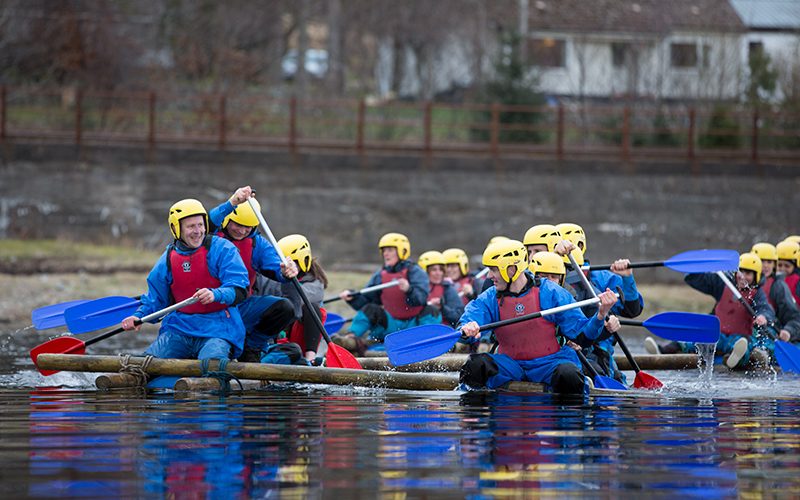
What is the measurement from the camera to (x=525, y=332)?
37.2 feet

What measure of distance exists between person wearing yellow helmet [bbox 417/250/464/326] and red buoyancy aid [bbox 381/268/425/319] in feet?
0.85

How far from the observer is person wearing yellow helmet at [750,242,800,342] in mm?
14961

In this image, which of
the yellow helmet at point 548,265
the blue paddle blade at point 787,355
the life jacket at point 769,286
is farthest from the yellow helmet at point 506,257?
the life jacket at point 769,286

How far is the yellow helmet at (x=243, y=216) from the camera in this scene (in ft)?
41.2

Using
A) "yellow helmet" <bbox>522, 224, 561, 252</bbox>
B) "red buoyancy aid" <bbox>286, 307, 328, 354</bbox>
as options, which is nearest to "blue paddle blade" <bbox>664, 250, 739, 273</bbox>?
"yellow helmet" <bbox>522, 224, 561, 252</bbox>

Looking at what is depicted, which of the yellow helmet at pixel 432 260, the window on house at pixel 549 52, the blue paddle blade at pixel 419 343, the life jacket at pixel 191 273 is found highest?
the window on house at pixel 549 52

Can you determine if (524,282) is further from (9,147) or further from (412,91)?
(412,91)

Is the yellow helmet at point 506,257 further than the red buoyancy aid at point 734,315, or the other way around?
the red buoyancy aid at point 734,315

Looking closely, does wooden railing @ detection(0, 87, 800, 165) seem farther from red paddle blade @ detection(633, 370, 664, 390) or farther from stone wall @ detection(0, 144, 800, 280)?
red paddle blade @ detection(633, 370, 664, 390)

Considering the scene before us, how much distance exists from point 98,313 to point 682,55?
1172 inches

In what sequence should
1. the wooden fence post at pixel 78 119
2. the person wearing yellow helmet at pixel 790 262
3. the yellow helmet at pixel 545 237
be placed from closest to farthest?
the yellow helmet at pixel 545 237
the person wearing yellow helmet at pixel 790 262
the wooden fence post at pixel 78 119

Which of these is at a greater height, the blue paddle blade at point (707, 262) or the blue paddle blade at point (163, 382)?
the blue paddle blade at point (707, 262)

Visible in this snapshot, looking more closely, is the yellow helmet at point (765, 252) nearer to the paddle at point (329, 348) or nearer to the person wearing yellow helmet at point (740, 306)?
the person wearing yellow helmet at point (740, 306)

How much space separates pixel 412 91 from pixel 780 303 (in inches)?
1330
